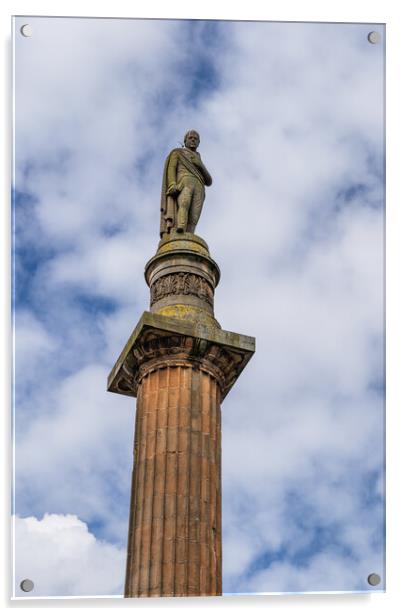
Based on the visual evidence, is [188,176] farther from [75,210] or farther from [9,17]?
[9,17]

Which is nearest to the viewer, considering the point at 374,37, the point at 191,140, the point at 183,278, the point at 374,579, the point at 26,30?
the point at 374,579

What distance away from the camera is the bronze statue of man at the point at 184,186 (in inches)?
736

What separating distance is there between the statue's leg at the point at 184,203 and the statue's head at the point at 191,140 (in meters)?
0.93

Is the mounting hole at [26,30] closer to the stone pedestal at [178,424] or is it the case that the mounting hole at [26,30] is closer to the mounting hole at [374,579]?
the stone pedestal at [178,424]

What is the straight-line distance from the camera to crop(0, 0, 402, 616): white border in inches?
468

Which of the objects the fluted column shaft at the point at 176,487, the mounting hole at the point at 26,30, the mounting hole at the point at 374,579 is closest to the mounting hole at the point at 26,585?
the fluted column shaft at the point at 176,487

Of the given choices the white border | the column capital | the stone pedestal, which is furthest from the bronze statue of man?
the white border

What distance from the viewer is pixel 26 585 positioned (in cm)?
1184

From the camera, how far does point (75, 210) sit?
1678cm

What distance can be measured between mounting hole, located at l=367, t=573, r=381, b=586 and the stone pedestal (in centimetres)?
233
